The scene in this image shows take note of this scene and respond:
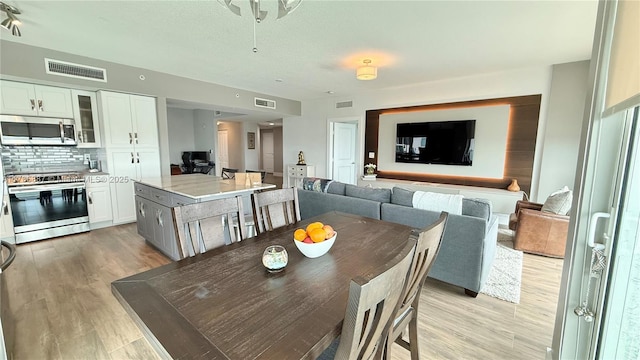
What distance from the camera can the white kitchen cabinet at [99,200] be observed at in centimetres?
394

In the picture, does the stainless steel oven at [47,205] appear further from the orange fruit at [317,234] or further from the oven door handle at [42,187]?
the orange fruit at [317,234]

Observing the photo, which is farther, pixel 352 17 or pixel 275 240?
pixel 352 17

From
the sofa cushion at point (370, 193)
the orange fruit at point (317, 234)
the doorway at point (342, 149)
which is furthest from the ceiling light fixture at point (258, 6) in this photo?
the doorway at point (342, 149)

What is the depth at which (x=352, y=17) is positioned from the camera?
2.56 m

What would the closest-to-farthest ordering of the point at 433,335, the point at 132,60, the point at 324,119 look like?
the point at 433,335 < the point at 132,60 < the point at 324,119

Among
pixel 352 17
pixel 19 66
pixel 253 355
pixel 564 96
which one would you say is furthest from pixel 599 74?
pixel 19 66

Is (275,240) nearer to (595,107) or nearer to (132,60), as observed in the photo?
(595,107)

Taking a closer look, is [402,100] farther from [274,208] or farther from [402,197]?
[274,208]

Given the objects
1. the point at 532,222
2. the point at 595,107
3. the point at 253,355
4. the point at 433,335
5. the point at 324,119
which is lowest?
the point at 433,335

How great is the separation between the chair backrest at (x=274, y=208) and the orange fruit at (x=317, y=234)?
61cm

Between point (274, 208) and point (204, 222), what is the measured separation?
582 millimetres

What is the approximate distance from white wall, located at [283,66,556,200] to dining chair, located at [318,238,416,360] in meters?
4.76

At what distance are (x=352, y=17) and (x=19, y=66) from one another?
163 inches

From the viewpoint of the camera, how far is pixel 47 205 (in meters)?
3.58
